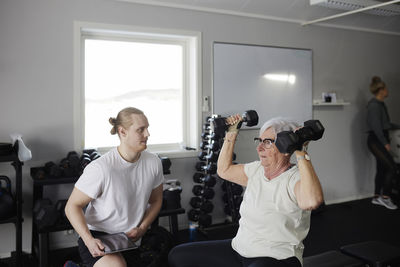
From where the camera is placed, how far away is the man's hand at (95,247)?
5.17ft

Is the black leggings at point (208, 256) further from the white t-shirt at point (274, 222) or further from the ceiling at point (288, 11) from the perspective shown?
the ceiling at point (288, 11)

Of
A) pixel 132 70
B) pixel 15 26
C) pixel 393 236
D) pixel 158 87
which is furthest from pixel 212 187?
pixel 15 26

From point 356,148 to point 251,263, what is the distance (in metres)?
3.58

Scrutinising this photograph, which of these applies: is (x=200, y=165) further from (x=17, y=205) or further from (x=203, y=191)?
(x=17, y=205)

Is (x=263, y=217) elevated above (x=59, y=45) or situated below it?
below

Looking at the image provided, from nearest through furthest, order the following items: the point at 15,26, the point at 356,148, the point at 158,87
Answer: the point at 15,26, the point at 158,87, the point at 356,148

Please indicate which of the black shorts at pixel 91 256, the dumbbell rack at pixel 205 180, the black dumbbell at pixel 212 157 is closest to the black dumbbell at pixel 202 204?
the dumbbell rack at pixel 205 180

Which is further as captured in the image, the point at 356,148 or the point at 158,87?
the point at 356,148

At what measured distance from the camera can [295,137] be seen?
56.0 inches

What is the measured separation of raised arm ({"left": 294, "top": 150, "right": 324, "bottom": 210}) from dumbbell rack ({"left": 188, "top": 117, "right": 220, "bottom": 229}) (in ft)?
5.88

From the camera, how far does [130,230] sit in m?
1.79

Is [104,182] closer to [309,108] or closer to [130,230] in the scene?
[130,230]

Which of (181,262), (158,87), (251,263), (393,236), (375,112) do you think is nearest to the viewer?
(251,263)

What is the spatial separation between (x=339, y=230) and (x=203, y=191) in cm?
135
